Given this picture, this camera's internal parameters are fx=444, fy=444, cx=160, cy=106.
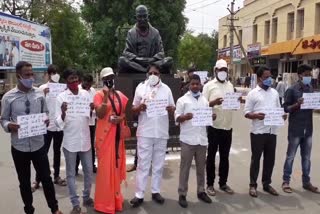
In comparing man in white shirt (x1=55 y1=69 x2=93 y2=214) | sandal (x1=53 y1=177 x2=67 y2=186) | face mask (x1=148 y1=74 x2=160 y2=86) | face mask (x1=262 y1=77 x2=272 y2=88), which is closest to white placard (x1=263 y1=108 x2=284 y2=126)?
face mask (x1=262 y1=77 x2=272 y2=88)

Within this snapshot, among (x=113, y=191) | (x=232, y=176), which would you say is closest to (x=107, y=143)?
(x=113, y=191)

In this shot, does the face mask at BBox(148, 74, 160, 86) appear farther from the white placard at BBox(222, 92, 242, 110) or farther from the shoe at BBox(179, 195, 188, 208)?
the shoe at BBox(179, 195, 188, 208)

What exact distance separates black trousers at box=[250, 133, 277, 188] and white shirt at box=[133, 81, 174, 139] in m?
1.33

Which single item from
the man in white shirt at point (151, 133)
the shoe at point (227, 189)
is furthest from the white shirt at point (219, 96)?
the shoe at point (227, 189)

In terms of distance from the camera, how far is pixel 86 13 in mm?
31672

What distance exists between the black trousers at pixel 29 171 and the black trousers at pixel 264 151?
2847mm

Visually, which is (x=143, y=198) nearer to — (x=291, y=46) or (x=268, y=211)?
(x=268, y=211)

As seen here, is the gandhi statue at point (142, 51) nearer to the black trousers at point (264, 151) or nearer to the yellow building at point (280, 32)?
the black trousers at point (264, 151)

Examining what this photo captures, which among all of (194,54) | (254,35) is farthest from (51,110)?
(194,54)

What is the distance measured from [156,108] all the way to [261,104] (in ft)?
5.06

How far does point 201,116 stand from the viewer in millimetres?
5723

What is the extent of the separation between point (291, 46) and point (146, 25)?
25897mm

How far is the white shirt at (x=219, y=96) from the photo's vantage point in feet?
20.9

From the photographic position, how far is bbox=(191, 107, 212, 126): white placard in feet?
18.7
